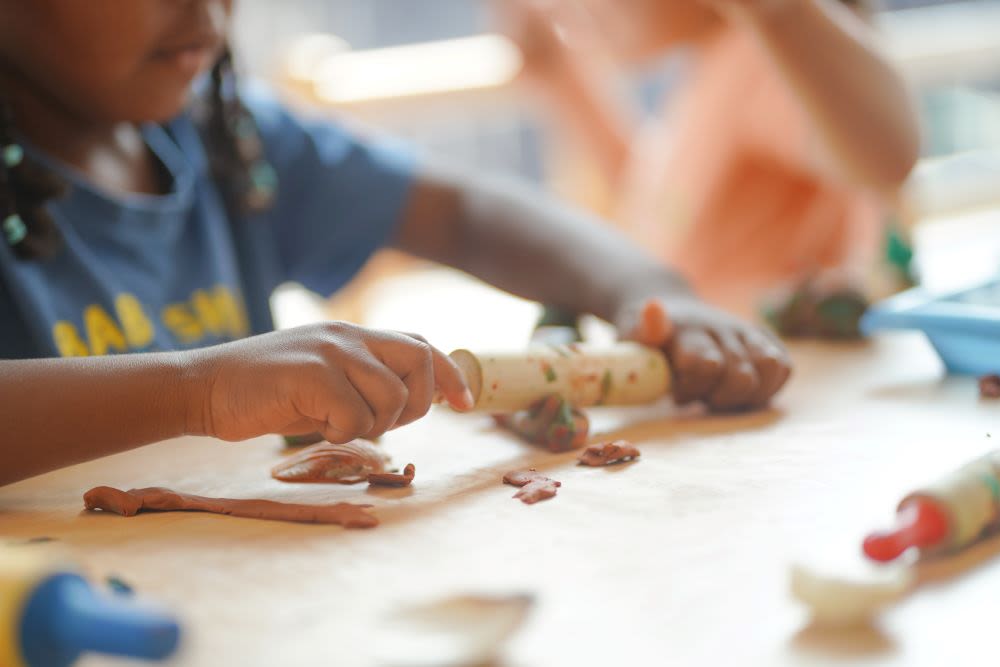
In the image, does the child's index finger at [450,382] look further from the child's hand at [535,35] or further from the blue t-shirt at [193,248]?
the child's hand at [535,35]

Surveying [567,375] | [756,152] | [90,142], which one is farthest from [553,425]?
[756,152]

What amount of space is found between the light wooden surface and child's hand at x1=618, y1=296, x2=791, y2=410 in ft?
0.08

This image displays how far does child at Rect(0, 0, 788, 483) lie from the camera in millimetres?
566

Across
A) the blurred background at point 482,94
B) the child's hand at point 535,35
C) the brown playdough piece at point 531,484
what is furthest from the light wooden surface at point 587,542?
the child's hand at point 535,35

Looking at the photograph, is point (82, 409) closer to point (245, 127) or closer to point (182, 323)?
point (182, 323)

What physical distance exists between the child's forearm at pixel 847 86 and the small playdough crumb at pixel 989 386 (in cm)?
41

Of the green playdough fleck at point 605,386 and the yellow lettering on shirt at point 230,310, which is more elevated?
the yellow lettering on shirt at point 230,310

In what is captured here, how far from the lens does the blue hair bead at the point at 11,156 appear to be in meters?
0.82

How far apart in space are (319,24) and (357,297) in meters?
1.44

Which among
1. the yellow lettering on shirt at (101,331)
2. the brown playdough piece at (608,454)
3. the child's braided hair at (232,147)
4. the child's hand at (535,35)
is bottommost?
the brown playdough piece at (608,454)

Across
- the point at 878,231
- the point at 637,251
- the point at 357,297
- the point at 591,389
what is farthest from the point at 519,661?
the point at 357,297

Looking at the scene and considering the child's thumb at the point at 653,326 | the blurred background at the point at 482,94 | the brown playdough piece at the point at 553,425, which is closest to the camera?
the brown playdough piece at the point at 553,425

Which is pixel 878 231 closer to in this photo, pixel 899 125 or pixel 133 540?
pixel 899 125

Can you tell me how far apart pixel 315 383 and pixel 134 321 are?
0.46 meters
